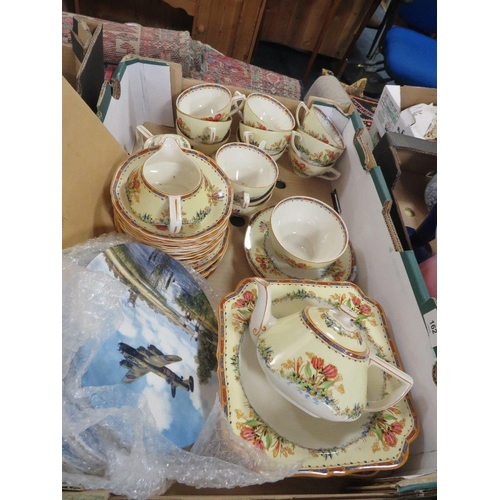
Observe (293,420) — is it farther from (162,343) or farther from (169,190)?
(169,190)

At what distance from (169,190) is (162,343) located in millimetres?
298

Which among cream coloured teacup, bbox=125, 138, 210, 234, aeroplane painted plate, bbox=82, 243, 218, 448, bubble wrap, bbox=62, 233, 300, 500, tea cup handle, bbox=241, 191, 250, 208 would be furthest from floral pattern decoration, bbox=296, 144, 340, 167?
bubble wrap, bbox=62, 233, 300, 500

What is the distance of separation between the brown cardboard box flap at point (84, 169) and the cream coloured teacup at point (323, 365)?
355mm

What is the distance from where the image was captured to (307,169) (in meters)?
0.97

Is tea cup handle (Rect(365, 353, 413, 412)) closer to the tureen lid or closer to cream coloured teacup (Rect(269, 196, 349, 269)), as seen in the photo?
the tureen lid

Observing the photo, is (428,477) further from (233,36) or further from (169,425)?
(233,36)

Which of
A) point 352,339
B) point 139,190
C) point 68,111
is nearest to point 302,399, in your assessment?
point 352,339

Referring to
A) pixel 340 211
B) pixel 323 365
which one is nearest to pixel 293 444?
pixel 323 365

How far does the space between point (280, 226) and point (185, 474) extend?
1.67 ft

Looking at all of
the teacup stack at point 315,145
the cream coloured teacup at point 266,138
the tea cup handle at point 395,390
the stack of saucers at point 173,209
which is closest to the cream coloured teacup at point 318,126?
the teacup stack at point 315,145

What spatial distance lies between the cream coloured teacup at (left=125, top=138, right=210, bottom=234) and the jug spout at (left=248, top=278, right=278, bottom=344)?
0.17 m

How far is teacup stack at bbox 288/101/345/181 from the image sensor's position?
928 mm

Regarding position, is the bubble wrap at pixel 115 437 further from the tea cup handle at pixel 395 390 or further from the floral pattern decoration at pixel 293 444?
the tea cup handle at pixel 395 390

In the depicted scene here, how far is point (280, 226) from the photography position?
2.66 feet
